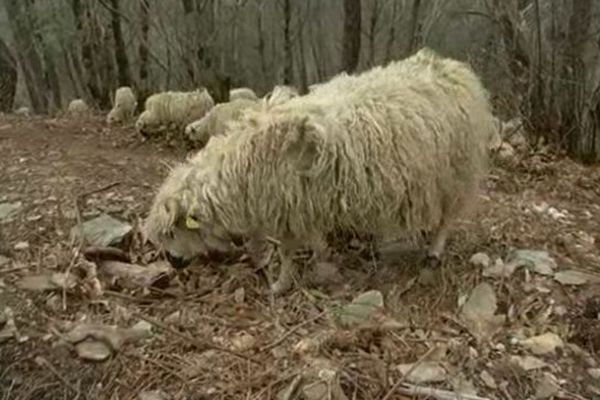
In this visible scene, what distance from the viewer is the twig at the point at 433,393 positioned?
3.94 m

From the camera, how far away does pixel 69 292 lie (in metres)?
4.68

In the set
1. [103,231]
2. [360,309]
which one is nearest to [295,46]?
[103,231]

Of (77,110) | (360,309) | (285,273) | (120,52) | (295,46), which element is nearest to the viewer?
(360,309)

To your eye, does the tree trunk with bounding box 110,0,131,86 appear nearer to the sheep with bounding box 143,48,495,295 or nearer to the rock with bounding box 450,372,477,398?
the sheep with bounding box 143,48,495,295

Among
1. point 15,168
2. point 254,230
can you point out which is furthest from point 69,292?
point 15,168

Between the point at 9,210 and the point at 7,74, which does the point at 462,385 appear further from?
the point at 7,74

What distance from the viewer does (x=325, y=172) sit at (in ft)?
15.3

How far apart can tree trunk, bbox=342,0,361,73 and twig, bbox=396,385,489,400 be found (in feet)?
31.4

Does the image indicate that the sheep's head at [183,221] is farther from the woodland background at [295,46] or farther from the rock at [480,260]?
the woodland background at [295,46]

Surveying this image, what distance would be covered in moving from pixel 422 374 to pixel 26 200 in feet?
10.4

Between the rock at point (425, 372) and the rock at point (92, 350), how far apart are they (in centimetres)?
144

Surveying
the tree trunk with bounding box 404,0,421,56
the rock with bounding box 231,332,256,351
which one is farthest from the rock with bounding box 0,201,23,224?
the tree trunk with bounding box 404,0,421,56

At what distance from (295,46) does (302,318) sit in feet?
65.9

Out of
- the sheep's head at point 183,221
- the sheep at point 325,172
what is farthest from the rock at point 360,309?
the sheep's head at point 183,221
